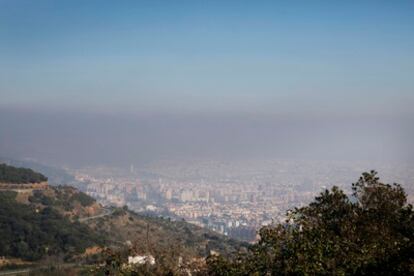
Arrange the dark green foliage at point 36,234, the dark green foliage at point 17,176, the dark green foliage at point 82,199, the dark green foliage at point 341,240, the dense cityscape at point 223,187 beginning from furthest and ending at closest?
the dense cityscape at point 223,187 < the dark green foliage at point 82,199 < the dark green foliage at point 17,176 < the dark green foliage at point 36,234 < the dark green foliage at point 341,240

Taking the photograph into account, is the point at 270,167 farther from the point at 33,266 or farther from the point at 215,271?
the point at 215,271

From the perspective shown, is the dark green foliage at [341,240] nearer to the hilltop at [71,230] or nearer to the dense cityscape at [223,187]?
the hilltop at [71,230]

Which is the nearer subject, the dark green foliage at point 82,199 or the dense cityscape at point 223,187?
the dark green foliage at point 82,199

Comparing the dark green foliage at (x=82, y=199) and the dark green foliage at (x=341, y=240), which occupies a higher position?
the dark green foliage at (x=341, y=240)

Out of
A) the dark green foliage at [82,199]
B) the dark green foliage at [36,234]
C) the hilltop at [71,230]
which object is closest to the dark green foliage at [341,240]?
the hilltop at [71,230]

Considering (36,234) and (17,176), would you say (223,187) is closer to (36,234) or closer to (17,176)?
(17,176)

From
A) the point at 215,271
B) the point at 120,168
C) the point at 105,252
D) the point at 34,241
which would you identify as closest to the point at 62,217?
the point at 34,241

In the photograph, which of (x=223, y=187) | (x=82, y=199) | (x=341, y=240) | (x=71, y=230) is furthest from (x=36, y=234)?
(x=223, y=187)
